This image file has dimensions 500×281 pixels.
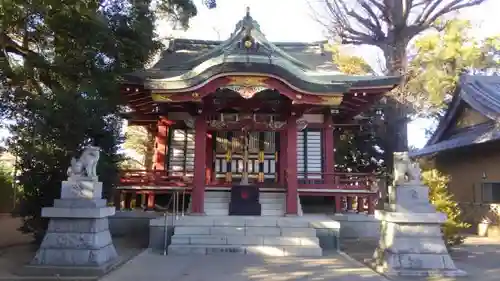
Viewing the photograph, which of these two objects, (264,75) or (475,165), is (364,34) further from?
(264,75)

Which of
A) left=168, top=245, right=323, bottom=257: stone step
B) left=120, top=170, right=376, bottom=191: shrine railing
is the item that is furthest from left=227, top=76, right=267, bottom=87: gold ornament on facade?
left=168, top=245, right=323, bottom=257: stone step

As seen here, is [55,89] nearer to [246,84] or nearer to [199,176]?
[199,176]

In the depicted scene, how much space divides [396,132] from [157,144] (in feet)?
35.1

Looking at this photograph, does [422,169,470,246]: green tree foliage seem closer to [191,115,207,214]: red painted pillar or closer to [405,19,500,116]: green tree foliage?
[191,115,207,214]: red painted pillar

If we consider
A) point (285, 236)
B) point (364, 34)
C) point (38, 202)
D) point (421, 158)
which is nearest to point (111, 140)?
point (38, 202)

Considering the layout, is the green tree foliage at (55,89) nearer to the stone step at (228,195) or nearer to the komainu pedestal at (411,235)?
the stone step at (228,195)

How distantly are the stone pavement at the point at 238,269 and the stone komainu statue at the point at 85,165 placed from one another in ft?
6.60

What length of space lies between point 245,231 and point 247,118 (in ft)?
12.9

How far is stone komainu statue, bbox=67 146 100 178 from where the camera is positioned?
27.4 ft

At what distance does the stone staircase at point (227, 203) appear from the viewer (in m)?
12.9

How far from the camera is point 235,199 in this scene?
42.4 feet

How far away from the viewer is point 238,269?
26.9 ft

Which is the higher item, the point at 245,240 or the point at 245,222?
the point at 245,222

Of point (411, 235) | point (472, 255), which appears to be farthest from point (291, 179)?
point (472, 255)
